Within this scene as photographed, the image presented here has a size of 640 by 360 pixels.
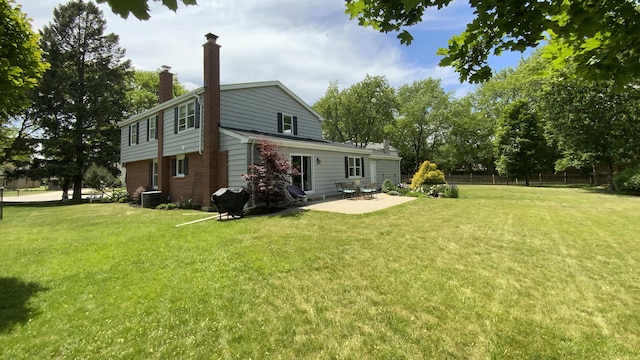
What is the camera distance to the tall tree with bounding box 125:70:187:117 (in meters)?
31.9

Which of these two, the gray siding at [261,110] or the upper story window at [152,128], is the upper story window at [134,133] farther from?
the gray siding at [261,110]

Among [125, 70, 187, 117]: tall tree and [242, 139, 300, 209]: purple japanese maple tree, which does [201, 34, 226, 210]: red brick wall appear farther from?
[125, 70, 187, 117]: tall tree

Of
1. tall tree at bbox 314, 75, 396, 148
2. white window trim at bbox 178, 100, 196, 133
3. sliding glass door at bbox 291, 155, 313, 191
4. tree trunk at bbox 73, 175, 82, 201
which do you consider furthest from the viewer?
tall tree at bbox 314, 75, 396, 148

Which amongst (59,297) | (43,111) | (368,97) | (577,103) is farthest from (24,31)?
(368,97)

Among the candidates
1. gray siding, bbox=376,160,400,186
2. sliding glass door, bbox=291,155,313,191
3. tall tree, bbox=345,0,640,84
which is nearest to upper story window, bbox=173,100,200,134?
sliding glass door, bbox=291,155,313,191

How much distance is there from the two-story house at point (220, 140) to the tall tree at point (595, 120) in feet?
50.9

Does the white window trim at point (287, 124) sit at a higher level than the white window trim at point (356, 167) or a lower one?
higher

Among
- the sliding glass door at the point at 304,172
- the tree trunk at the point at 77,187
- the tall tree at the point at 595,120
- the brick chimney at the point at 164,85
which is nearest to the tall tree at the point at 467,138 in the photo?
the tall tree at the point at 595,120

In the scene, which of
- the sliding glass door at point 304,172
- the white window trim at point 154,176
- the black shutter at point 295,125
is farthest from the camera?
the white window trim at point 154,176

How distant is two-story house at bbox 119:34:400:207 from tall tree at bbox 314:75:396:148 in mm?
18258

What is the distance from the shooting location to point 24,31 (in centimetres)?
498

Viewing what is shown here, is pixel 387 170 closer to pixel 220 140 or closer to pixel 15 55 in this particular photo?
pixel 220 140

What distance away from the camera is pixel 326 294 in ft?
12.9

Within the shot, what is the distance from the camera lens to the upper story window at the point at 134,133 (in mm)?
18812
